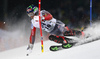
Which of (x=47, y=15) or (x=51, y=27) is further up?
(x=47, y=15)

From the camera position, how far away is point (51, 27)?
2572 millimetres

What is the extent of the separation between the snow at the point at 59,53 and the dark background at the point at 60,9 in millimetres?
419

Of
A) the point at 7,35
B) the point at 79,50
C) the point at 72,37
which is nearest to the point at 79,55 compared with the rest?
the point at 79,50

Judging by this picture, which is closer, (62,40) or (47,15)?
(47,15)

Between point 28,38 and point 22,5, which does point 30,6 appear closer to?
point 22,5

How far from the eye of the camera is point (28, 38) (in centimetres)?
258

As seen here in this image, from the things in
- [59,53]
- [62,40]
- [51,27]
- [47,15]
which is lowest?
[59,53]

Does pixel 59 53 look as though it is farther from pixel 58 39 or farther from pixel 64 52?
pixel 58 39

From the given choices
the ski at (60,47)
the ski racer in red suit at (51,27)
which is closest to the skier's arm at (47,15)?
the ski racer in red suit at (51,27)

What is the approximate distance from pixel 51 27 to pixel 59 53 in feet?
1.29

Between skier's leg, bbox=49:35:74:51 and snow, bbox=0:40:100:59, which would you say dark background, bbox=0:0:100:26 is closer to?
skier's leg, bbox=49:35:74:51

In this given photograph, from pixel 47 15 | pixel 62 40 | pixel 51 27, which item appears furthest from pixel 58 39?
pixel 47 15

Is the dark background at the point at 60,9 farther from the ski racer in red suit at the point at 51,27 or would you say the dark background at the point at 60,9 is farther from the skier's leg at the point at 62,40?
the skier's leg at the point at 62,40

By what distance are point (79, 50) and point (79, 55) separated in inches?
6.2
